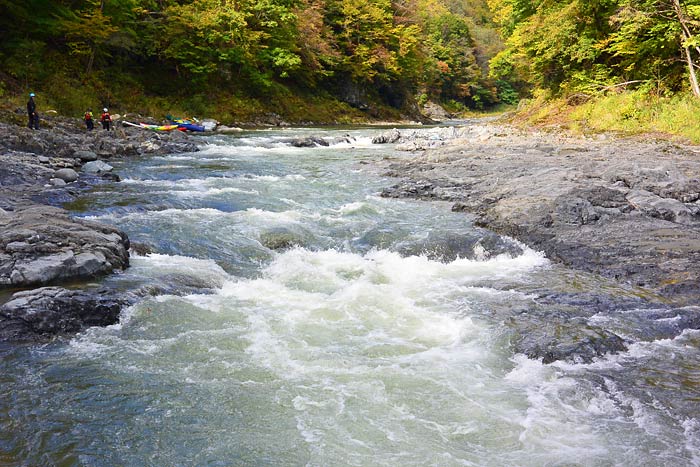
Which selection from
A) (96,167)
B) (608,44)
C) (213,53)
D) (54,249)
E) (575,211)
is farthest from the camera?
(213,53)

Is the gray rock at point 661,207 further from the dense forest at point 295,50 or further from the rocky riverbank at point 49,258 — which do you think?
the dense forest at point 295,50

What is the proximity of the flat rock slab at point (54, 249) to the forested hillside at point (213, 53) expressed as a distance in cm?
1852

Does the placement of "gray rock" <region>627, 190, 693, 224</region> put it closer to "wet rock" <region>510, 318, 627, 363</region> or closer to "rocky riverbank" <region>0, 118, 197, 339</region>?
"wet rock" <region>510, 318, 627, 363</region>

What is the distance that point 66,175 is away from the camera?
40.6ft

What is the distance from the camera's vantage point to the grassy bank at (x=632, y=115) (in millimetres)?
16734

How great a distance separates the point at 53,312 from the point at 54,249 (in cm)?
Result: 128

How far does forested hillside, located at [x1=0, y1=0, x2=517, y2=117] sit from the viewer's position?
2459 cm

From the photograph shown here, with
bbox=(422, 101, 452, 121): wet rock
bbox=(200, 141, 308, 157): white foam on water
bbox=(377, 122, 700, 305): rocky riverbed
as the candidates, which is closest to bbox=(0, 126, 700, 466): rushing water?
bbox=(377, 122, 700, 305): rocky riverbed

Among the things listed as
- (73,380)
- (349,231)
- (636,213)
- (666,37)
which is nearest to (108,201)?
(349,231)

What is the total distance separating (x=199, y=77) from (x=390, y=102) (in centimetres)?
1853

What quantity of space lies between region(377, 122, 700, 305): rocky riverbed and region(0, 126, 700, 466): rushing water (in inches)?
28.3

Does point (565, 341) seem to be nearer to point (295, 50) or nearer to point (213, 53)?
point (213, 53)

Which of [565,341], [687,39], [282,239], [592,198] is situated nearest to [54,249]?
[282,239]

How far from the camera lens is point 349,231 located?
934cm
